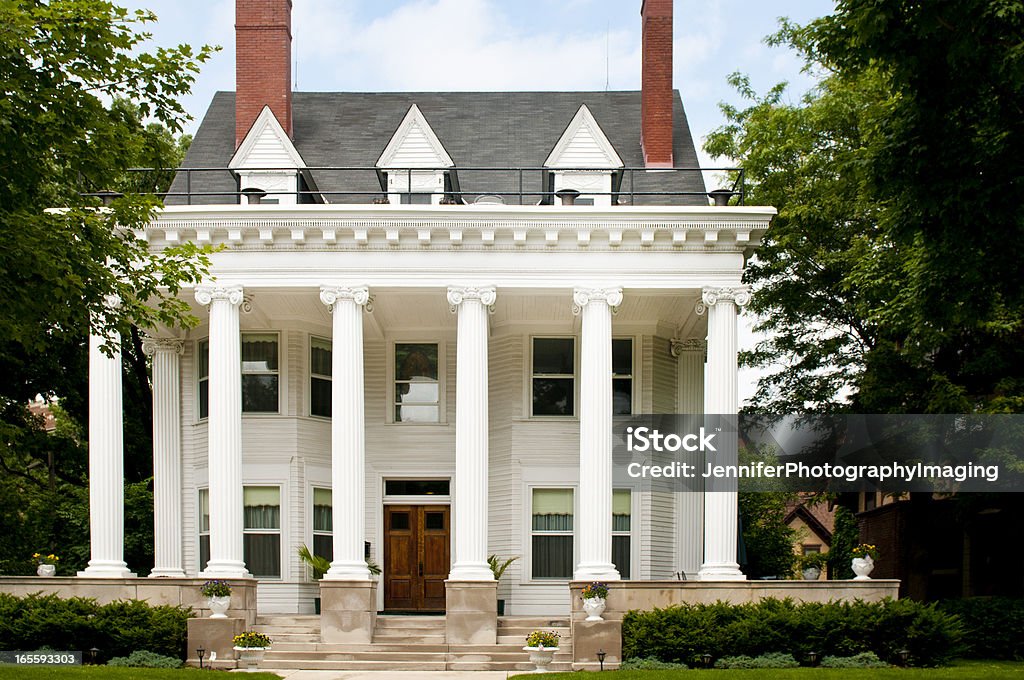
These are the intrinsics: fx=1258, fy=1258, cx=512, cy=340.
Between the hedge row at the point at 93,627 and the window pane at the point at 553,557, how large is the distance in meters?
9.19

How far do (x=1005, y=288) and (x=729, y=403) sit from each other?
7.16 meters

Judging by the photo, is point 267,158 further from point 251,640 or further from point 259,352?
point 251,640

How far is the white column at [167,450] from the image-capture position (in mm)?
30922

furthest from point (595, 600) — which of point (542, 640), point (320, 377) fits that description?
point (320, 377)

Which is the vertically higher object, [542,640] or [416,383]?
[416,383]

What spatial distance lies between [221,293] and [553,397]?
28.7ft

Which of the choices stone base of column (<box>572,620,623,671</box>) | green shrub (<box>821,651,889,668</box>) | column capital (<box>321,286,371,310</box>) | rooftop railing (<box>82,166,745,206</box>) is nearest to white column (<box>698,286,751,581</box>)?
rooftop railing (<box>82,166,745,206</box>)

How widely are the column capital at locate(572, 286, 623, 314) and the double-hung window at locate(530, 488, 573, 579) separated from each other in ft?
18.8

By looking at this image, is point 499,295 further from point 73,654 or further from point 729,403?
point 73,654

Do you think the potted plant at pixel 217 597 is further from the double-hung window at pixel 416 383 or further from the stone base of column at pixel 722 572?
the stone base of column at pixel 722 572

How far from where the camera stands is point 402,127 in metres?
29.9

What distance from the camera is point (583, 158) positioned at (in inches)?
1178

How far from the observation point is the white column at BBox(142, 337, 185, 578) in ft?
101

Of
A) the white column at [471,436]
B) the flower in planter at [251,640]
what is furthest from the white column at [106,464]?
the white column at [471,436]
